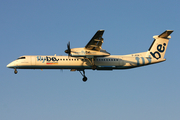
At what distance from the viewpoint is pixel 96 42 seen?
31.9 metres

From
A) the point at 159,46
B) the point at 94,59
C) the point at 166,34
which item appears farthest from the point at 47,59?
the point at 166,34

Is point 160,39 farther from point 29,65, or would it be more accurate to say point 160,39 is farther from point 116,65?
point 29,65

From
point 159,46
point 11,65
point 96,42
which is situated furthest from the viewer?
point 159,46

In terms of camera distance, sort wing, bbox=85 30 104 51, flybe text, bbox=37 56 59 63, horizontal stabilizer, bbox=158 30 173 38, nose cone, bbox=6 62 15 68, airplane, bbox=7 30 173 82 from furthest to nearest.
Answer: horizontal stabilizer, bbox=158 30 173 38 → flybe text, bbox=37 56 59 63 → nose cone, bbox=6 62 15 68 → airplane, bbox=7 30 173 82 → wing, bbox=85 30 104 51

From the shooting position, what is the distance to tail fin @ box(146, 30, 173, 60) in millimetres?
35875

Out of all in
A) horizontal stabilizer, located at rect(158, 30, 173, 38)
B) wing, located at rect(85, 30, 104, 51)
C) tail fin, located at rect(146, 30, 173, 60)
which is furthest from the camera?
tail fin, located at rect(146, 30, 173, 60)

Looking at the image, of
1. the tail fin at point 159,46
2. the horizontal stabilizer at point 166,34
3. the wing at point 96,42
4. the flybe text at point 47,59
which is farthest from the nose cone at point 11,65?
the horizontal stabilizer at point 166,34

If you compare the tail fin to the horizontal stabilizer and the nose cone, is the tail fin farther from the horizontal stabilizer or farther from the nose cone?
the nose cone

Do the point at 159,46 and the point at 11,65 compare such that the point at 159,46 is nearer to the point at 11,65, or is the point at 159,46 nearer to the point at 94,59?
the point at 94,59

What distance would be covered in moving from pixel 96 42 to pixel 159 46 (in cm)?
879

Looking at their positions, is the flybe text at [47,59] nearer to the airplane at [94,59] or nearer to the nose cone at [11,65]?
the airplane at [94,59]

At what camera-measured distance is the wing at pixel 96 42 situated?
100 ft

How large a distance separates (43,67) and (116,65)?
8294 mm

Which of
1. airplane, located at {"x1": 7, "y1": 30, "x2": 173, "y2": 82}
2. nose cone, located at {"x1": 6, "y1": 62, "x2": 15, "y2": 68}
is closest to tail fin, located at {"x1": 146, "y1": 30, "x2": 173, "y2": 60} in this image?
airplane, located at {"x1": 7, "y1": 30, "x2": 173, "y2": 82}
